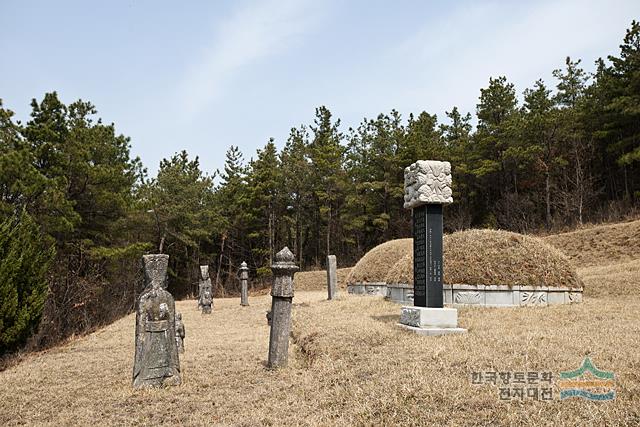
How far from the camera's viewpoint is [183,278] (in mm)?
39062

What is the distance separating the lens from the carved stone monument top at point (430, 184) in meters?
9.03

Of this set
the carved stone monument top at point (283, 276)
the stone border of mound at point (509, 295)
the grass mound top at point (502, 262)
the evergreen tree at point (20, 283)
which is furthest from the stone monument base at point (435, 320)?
the evergreen tree at point (20, 283)

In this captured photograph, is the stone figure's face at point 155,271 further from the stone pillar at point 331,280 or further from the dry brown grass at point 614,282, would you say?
the dry brown grass at point 614,282

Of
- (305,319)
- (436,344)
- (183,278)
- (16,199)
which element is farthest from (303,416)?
(183,278)

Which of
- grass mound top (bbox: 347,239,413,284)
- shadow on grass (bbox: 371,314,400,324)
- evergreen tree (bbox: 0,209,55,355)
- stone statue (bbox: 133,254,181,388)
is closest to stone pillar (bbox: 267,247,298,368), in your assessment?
stone statue (bbox: 133,254,181,388)

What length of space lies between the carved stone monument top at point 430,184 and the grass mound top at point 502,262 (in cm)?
409

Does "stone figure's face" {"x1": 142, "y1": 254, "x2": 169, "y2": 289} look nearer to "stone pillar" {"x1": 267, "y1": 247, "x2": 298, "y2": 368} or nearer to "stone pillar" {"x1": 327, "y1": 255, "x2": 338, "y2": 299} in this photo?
"stone pillar" {"x1": 267, "y1": 247, "x2": 298, "y2": 368}

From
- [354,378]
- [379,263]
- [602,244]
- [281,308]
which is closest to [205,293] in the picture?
[379,263]

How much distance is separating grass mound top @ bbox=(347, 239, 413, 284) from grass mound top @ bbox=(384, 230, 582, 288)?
6.44 m

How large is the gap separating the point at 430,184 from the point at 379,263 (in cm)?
1260

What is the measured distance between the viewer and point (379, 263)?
70.1 ft

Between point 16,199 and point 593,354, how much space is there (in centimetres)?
1677

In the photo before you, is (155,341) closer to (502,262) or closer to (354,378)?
(354,378)

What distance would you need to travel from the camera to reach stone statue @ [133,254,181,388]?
244 inches
